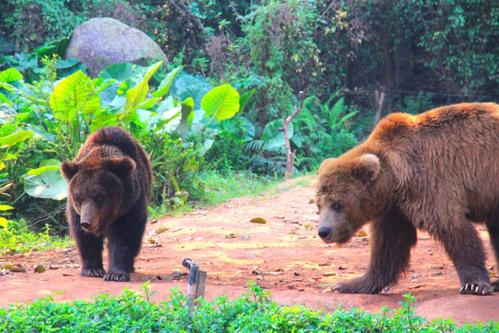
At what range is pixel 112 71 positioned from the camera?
14555 millimetres

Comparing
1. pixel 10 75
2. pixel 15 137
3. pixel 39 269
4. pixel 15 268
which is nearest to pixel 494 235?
pixel 39 269

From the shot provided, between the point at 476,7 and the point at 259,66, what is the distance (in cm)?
488

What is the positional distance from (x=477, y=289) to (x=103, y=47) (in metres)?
12.1

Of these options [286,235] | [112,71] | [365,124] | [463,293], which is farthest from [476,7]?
[463,293]

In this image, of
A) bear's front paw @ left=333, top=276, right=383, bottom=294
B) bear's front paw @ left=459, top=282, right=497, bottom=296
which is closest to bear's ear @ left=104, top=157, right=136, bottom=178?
bear's front paw @ left=333, top=276, right=383, bottom=294

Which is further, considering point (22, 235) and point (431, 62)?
point (431, 62)

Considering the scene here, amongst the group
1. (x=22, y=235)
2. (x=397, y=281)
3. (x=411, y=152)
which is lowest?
(x=22, y=235)

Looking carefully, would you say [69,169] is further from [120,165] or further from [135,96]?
[135,96]

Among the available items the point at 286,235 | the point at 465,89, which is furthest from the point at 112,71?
the point at 465,89

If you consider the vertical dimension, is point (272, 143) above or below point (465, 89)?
below

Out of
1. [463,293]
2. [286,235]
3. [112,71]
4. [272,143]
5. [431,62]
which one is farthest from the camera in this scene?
[431,62]

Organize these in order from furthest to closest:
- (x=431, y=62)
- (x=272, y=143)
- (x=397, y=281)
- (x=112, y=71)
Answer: (x=431, y=62), (x=272, y=143), (x=112, y=71), (x=397, y=281)

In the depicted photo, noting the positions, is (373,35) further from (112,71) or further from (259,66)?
(112,71)

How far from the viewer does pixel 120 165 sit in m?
6.68
